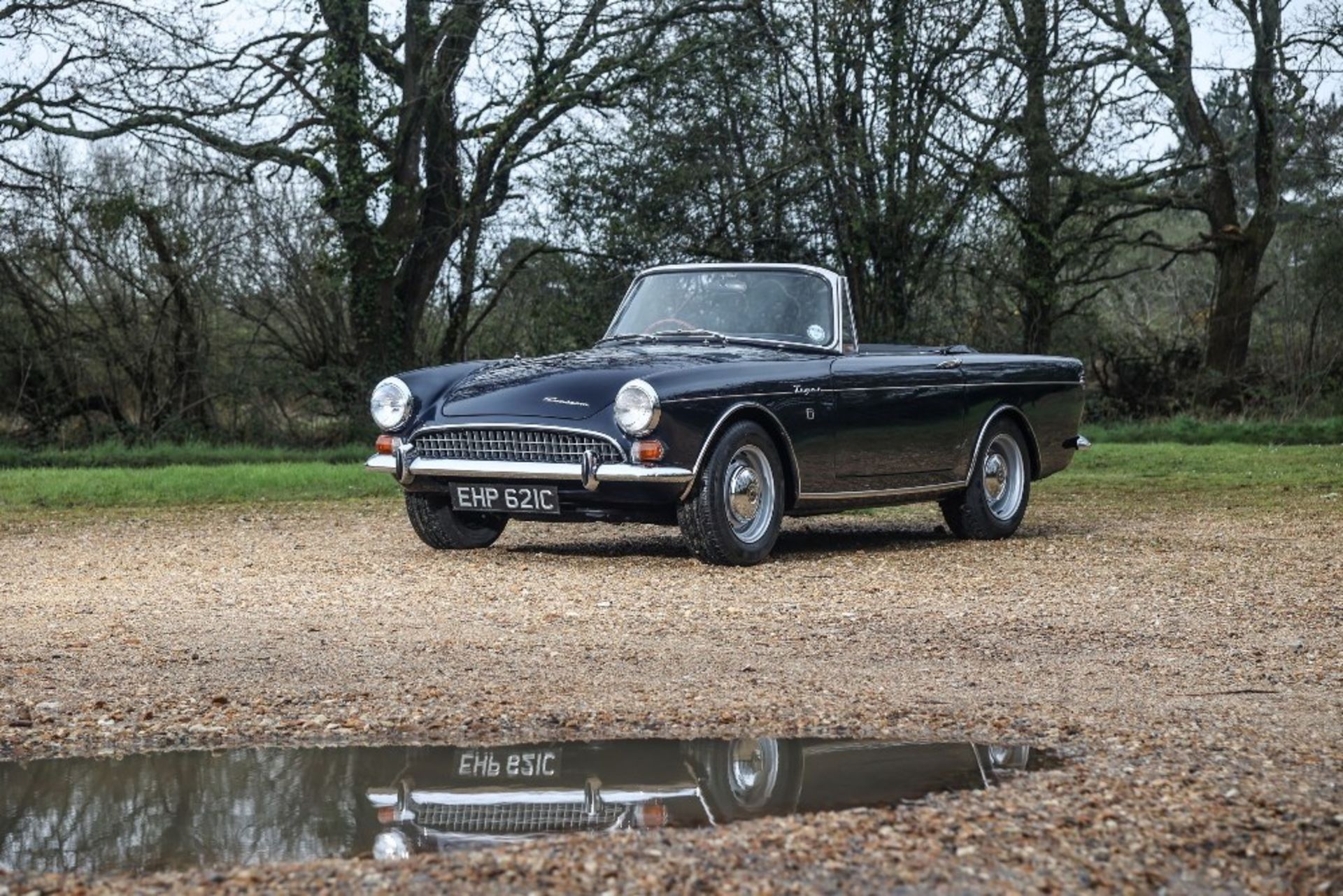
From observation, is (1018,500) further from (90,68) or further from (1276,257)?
(1276,257)

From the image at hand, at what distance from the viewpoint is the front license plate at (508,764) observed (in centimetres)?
447

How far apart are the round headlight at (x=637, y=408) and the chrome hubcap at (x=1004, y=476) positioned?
3146 mm

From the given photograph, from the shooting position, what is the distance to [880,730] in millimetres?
4945

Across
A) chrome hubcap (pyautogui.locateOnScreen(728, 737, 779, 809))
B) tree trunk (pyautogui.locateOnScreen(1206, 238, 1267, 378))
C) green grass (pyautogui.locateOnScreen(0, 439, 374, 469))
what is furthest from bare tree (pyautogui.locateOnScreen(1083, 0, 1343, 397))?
chrome hubcap (pyautogui.locateOnScreen(728, 737, 779, 809))

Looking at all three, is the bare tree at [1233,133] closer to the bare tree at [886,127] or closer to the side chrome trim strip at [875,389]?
the bare tree at [886,127]

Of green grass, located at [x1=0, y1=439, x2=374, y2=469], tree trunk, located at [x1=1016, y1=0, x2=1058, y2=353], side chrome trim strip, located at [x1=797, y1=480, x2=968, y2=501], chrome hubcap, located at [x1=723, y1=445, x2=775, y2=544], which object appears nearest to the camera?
chrome hubcap, located at [x1=723, y1=445, x2=775, y2=544]

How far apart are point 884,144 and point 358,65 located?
6.56m

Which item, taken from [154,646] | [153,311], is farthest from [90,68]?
[154,646]

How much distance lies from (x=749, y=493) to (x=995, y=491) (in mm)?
2558

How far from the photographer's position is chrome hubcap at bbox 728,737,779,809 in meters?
4.21

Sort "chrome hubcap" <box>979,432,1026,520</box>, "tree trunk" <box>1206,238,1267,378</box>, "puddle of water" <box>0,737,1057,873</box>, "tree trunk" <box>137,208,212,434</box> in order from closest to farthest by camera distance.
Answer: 1. "puddle of water" <box>0,737,1057,873</box>
2. "chrome hubcap" <box>979,432,1026,520</box>
3. "tree trunk" <box>137,208,212,434</box>
4. "tree trunk" <box>1206,238,1267,378</box>

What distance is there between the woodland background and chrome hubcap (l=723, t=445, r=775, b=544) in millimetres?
12724

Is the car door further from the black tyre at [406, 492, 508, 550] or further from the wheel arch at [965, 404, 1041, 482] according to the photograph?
the black tyre at [406, 492, 508, 550]

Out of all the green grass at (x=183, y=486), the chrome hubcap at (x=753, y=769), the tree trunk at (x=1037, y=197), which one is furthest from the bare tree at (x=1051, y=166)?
the chrome hubcap at (x=753, y=769)
